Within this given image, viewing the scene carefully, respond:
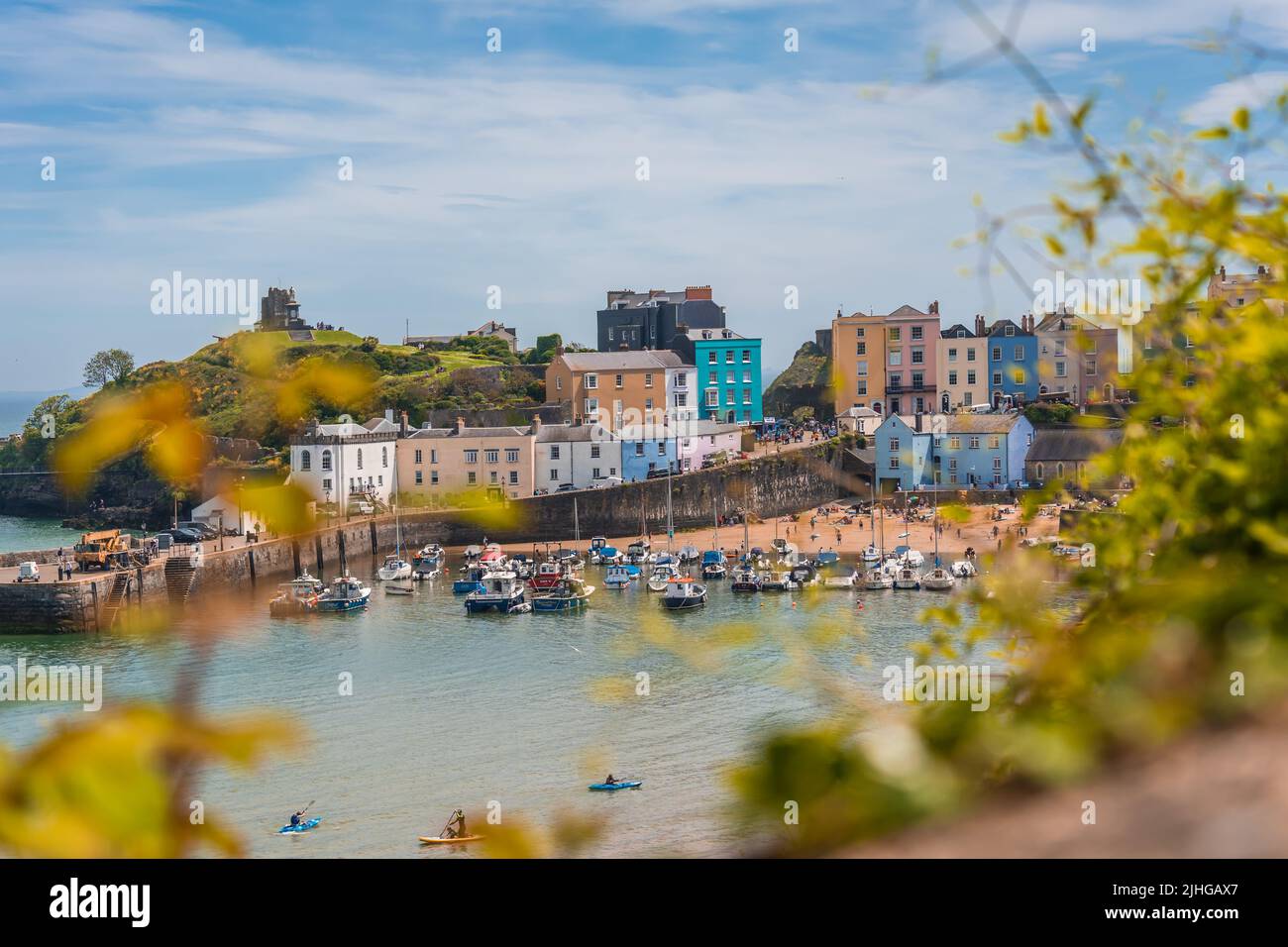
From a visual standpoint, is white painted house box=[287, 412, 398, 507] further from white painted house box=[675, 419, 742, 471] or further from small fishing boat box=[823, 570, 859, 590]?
small fishing boat box=[823, 570, 859, 590]

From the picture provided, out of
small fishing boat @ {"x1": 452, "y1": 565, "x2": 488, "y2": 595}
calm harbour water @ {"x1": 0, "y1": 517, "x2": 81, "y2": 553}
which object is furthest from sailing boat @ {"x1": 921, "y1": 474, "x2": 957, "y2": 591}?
calm harbour water @ {"x1": 0, "y1": 517, "x2": 81, "y2": 553}

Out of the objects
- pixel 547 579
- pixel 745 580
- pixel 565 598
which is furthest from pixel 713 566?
pixel 565 598

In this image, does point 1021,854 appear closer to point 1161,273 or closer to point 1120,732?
point 1120,732

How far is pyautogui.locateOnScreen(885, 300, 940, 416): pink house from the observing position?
1812 inches

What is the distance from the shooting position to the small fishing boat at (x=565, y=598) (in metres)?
29.9

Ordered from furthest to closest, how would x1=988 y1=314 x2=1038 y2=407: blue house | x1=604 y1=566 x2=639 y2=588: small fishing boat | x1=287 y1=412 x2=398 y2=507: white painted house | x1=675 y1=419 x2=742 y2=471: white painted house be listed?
x1=988 y1=314 x2=1038 y2=407: blue house
x1=675 y1=419 x2=742 y2=471: white painted house
x1=287 y1=412 x2=398 y2=507: white painted house
x1=604 y1=566 x2=639 y2=588: small fishing boat

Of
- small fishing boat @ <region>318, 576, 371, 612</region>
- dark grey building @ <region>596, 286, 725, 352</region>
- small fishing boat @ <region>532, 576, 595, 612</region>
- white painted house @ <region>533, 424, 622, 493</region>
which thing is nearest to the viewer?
small fishing boat @ <region>532, 576, 595, 612</region>

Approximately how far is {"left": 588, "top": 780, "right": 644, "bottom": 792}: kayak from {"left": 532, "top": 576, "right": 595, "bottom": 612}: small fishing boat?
45.7ft

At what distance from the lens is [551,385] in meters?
45.4

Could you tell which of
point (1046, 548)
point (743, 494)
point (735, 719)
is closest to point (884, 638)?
point (735, 719)

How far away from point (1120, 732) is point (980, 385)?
46708 millimetres

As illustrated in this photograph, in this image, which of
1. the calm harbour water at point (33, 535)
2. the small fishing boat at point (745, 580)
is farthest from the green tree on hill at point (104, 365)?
the small fishing boat at point (745, 580)

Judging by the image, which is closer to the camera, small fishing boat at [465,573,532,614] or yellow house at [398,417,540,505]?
small fishing boat at [465,573,532,614]

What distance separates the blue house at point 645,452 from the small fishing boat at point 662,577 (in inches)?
293
